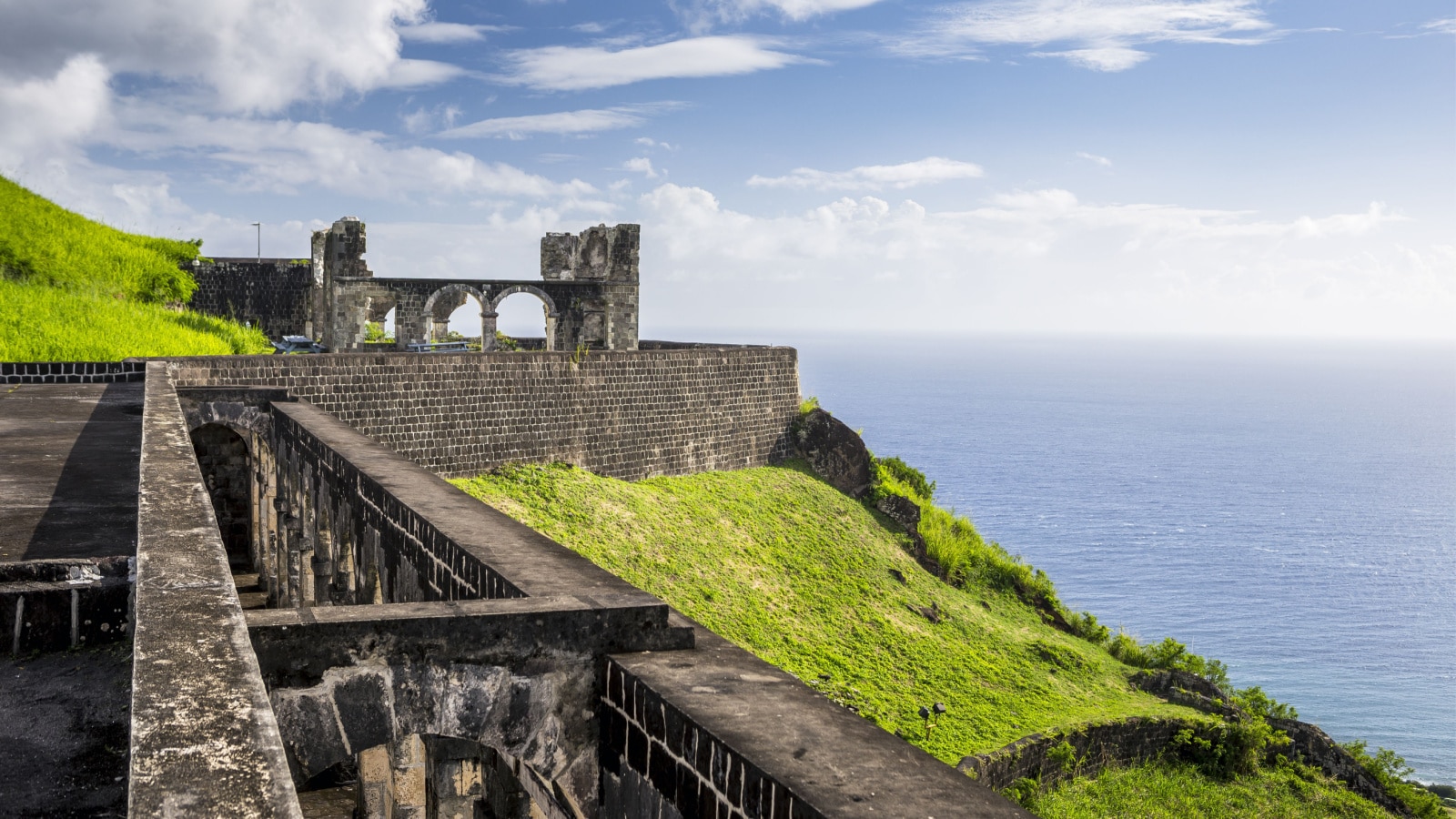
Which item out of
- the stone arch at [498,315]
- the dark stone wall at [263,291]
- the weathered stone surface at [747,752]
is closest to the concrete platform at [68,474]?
the weathered stone surface at [747,752]

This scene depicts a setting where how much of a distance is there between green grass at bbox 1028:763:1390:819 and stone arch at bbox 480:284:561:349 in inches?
641

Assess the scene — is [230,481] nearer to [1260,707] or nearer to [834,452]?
[834,452]

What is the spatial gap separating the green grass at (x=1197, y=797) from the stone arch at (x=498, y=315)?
16.3 m

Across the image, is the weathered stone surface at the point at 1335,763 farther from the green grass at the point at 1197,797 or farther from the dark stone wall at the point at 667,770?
the dark stone wall at the point at 667,770

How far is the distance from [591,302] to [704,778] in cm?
2559

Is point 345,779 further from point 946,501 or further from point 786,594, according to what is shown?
point 946,501

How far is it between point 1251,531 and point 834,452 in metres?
62.2

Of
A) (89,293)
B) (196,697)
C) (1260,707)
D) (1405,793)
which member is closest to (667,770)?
(196,697)

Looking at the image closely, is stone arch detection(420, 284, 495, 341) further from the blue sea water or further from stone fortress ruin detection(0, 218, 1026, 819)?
the blue sea water

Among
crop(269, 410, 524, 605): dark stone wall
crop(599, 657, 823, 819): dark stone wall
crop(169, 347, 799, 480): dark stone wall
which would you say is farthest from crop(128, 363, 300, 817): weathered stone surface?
crop(169, 347, 799, 480): dark stone wall

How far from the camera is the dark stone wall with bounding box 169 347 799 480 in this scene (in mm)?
17328

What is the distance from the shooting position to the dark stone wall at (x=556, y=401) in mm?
17328

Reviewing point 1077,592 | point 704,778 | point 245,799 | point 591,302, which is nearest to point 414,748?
point 704,778

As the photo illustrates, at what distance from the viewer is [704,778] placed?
4625mm
